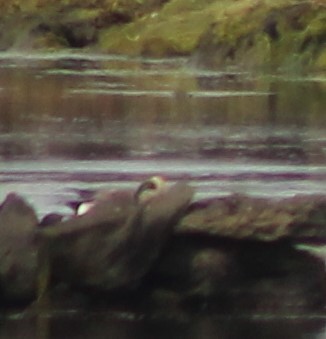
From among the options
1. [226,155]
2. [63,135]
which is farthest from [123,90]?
[226,155]

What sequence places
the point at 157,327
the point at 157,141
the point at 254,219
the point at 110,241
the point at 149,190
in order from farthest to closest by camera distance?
the point at 157,141 → the point at 149,190 → the point at 254,219 → the point at 110,241 → the point at 157,327

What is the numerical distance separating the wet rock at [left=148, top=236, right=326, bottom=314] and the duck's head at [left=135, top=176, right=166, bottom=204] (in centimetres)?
25

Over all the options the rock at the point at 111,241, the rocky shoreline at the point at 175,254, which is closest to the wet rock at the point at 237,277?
the rocky shoreline at the point at 175,254

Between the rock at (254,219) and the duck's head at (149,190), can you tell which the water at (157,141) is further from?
the duck's head at (149,190)

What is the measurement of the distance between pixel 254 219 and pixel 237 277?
0.31m

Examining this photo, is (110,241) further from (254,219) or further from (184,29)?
(184,29)

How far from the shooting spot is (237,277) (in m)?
8.44

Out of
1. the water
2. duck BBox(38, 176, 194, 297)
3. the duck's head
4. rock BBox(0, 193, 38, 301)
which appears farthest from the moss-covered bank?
rock BBox(0, 193, 38, 301)

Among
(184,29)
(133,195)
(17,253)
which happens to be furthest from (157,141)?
(184,29)

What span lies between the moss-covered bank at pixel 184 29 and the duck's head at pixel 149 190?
19.5m

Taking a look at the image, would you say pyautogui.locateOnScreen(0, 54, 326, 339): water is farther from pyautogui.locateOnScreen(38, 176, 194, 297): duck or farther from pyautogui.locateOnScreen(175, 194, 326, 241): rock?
pyautogui.locateOnScreen(175, 194, 326, 241): rock

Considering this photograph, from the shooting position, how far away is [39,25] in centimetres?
3494

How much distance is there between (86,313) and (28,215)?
0.57 metres

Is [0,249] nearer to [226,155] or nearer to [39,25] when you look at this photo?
[226,155]
